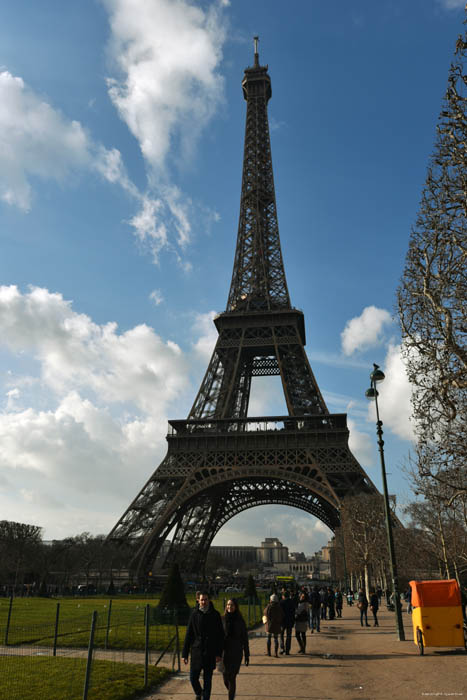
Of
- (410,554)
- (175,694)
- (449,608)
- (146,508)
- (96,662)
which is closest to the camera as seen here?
(175,694)

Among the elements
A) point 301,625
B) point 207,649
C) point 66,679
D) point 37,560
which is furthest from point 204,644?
point 37,560

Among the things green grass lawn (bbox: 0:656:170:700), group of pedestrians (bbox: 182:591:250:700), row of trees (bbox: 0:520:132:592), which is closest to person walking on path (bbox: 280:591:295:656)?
green grass lawn (bbox: 0:656:170:700)

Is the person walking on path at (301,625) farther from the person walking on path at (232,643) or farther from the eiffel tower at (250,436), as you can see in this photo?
the eiffel tower at (250,436)

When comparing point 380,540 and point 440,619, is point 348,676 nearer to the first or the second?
point 440,619

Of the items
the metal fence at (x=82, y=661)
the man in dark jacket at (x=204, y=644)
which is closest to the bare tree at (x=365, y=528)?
the metal fence at (x=82, y=661)

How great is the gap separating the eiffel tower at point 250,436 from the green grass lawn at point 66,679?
119 ft

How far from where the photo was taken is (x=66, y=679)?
425 inches

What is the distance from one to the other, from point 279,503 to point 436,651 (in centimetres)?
5848

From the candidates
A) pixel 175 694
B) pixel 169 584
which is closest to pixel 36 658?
pixel 175 694

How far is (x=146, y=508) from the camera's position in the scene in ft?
165

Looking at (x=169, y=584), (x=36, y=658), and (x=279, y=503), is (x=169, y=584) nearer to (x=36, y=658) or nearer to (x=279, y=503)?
(x=36, y=658)

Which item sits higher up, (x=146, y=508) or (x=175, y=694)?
(x=146, y=508)

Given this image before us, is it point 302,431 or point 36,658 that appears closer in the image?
point 36,658

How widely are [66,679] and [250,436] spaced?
42.8 meters
